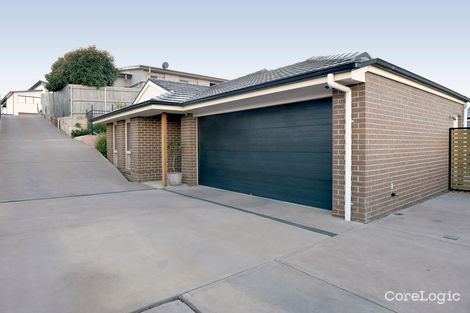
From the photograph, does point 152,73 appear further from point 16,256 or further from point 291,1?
point 16,256

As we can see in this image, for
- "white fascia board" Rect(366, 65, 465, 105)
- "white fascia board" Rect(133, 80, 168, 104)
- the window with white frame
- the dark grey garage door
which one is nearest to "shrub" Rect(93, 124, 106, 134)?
"white fascia board" Rect(133, 80, 168, 104)

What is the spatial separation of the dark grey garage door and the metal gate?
17.0 ft

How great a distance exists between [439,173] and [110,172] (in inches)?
425

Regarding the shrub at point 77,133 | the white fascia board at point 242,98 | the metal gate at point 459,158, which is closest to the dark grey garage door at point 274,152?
the white fascia board at point 242,98

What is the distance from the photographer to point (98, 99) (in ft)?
70.9

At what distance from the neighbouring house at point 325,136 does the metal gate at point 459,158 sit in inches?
12.8

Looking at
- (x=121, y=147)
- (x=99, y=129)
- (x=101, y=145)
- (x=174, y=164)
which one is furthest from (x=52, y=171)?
(x=99, y=129)

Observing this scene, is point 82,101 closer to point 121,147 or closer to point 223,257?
point 121,147

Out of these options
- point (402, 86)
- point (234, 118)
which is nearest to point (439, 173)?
point (402, 86)

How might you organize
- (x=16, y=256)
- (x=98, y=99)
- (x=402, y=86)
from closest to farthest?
1. (x=16, y=256)
2. (x=402, y=86)
3. (x=98, y=99)

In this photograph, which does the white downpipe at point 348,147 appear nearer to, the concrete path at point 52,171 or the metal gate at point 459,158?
the metal gate at point 459,158

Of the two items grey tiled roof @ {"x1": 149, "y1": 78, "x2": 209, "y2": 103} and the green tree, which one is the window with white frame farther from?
the green tree

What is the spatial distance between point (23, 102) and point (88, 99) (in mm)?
25215

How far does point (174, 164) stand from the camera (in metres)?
10.9
